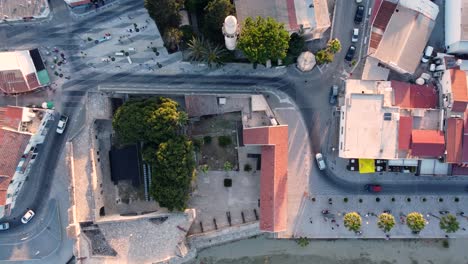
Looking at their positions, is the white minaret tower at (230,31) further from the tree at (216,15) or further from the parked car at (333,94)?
the parked car at (333,94)

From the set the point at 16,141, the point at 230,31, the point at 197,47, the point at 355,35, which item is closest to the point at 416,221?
the point at 355,35

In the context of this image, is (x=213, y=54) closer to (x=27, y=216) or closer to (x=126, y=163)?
(x=126, y=163)

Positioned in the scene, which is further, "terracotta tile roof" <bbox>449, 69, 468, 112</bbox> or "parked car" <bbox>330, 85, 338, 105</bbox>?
"parked car" <bbox>330, 85, 338, 105</bbox>

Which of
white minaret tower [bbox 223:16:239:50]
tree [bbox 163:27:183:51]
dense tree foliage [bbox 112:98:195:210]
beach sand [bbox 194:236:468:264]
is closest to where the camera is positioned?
white minaret tower [bbox 223:16:239:50]

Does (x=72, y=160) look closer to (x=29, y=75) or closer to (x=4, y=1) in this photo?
(x=29, y=75)

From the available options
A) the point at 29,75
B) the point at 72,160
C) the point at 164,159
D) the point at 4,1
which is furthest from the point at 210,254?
the point at 4,1

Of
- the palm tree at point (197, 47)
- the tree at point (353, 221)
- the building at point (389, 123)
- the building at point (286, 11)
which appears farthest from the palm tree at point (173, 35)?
the tree at point (353, 221)

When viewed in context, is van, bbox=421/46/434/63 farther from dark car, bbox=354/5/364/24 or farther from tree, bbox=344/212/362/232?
tree, bbox=344/212/362/232

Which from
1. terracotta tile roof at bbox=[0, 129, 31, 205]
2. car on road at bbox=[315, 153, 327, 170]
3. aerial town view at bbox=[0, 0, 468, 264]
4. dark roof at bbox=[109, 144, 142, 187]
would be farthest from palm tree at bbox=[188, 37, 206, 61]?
terracotta tile roof at bbox=[0, 129, 31, 205]
